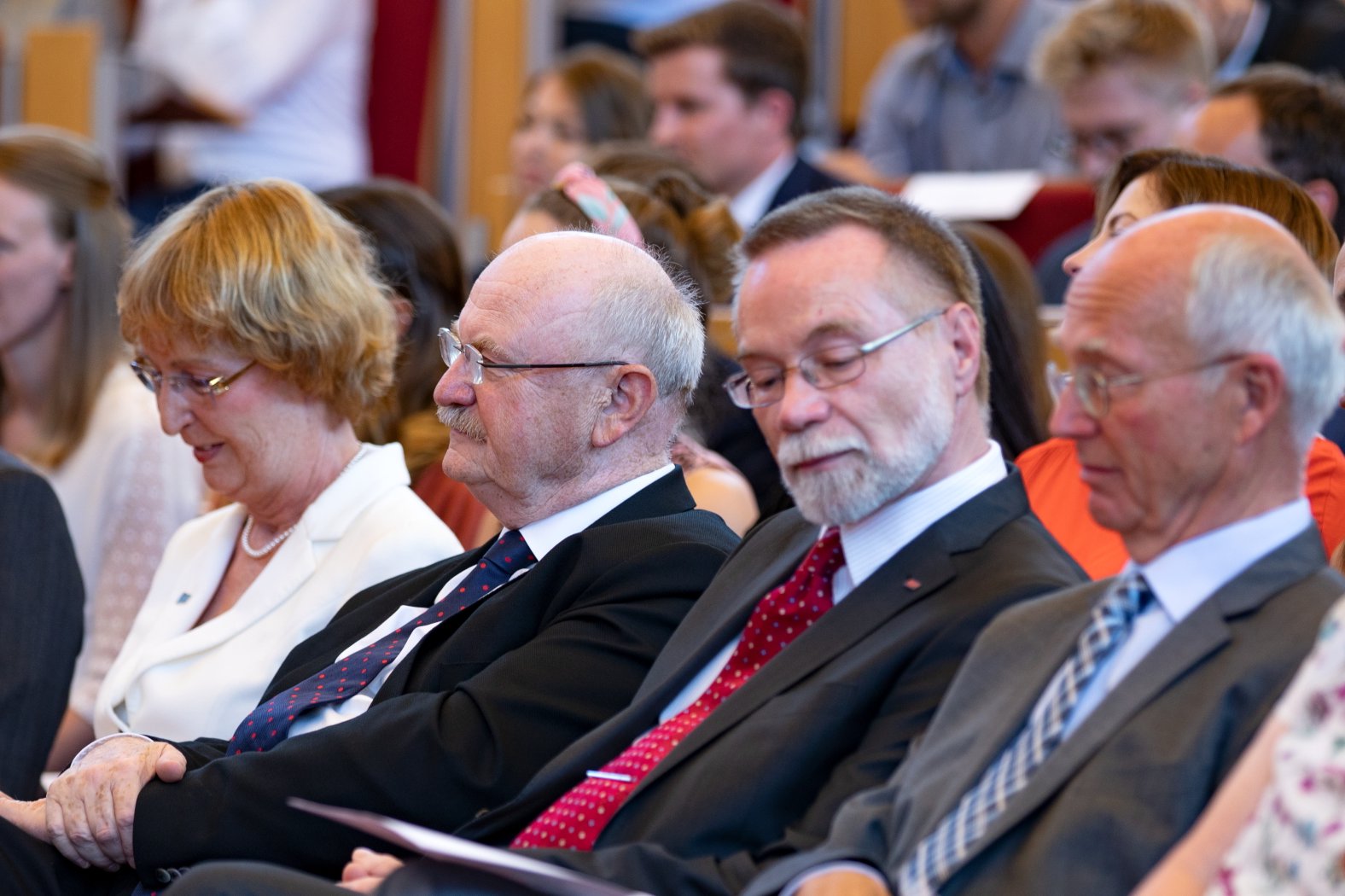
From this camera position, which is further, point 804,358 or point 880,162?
point 880,162

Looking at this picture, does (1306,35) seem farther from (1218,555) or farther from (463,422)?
(1218,555)

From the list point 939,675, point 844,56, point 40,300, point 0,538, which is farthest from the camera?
point 844,56

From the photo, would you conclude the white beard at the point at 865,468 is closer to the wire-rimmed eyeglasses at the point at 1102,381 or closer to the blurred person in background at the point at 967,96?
the wire-rimmed eyeglasses at the point at 1102,381

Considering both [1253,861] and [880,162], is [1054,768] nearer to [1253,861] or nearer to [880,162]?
[1253,861]

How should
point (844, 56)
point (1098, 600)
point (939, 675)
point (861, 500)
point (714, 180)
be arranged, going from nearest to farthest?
point (1098, 600), point (939, 675), point (861, 500), point (714, 180), point (844, 56)

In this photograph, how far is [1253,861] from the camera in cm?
136

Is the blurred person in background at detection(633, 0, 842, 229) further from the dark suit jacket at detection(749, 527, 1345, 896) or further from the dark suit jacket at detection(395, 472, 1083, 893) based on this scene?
the dark suit jacket at detection(749, 527, 1345, 896)

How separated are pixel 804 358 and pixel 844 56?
5.03 meters

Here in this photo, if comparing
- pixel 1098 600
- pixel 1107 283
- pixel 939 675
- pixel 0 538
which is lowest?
pixel 0 538

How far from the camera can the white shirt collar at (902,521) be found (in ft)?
6.48

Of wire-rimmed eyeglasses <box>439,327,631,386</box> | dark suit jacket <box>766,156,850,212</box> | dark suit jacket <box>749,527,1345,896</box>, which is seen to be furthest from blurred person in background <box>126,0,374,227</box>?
dark suit jacket <box>749,527,1345,896</box>

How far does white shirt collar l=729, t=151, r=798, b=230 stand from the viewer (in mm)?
5051

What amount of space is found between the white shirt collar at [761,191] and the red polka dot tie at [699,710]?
3029mm

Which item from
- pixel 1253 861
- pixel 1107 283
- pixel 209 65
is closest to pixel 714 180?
pixel 209 65
